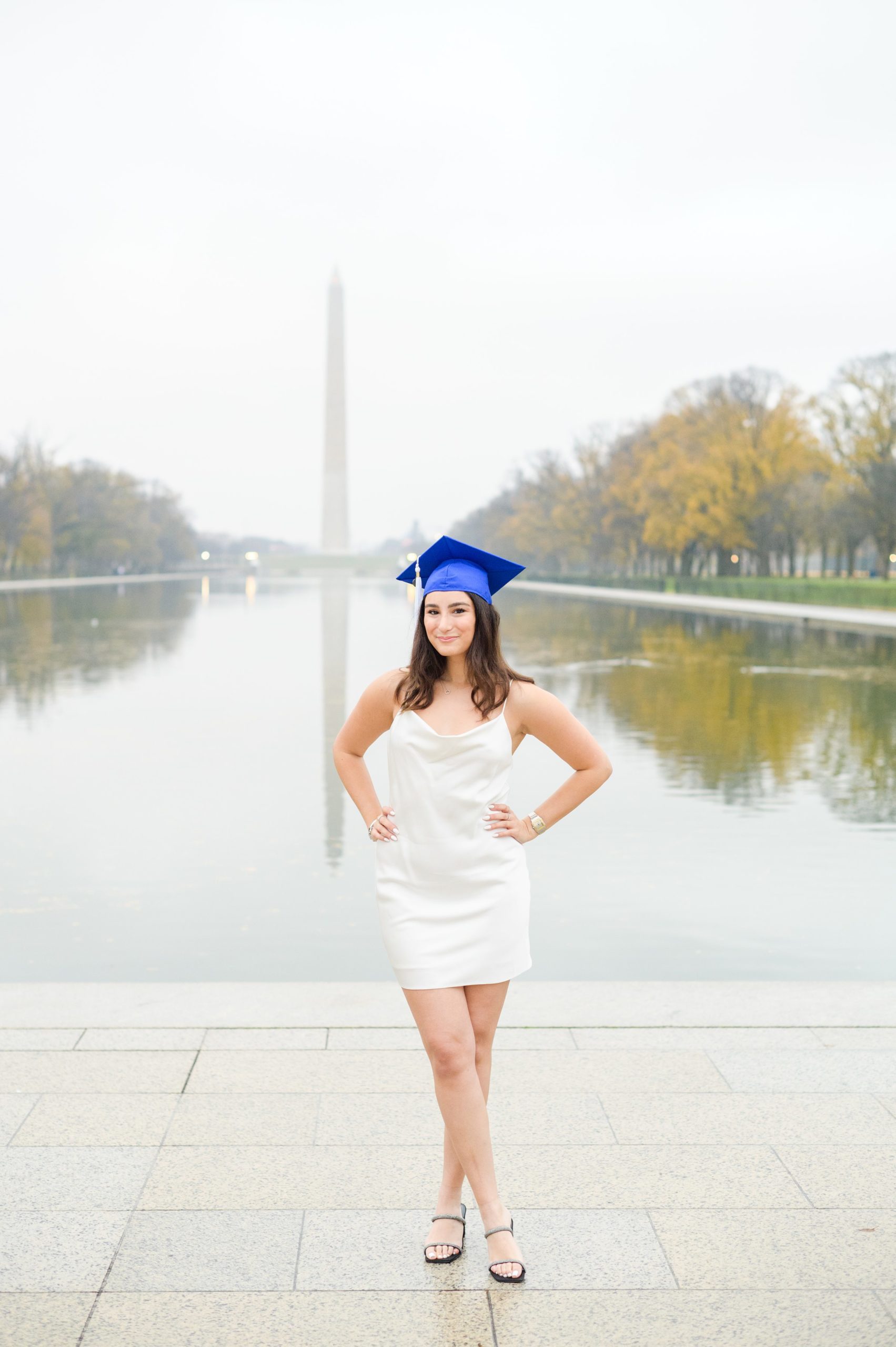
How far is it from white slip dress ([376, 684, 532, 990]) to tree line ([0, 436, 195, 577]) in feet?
259

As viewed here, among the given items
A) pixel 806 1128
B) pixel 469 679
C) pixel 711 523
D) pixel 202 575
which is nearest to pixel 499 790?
pixel 469 679

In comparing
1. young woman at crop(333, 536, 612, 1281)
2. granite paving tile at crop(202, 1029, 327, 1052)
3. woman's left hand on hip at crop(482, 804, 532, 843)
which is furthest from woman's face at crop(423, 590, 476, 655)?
granite paving tile at crop(202, 1029, 327, 1052)

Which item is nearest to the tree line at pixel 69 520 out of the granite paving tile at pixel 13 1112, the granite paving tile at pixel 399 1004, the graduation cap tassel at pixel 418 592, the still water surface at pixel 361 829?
the still water surface at pixel 361 829

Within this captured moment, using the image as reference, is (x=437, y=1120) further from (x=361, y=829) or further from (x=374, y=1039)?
(x=361, y=829)

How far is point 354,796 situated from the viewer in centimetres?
385

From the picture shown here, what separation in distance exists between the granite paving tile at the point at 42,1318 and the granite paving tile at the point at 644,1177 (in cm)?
82

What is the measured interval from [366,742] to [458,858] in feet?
1.61

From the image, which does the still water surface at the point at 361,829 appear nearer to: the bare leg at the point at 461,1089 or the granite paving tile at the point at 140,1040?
the granite paving tile at the point at 140,1040

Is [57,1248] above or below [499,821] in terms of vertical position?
below

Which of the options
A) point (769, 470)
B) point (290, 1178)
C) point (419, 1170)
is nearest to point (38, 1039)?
point (290, 1178)

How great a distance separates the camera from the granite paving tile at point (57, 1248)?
335 cm

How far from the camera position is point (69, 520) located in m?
92.9

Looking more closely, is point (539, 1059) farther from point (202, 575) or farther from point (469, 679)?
point (202, 575)

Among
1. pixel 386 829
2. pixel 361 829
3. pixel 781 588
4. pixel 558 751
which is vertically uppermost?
pixel 558 751
